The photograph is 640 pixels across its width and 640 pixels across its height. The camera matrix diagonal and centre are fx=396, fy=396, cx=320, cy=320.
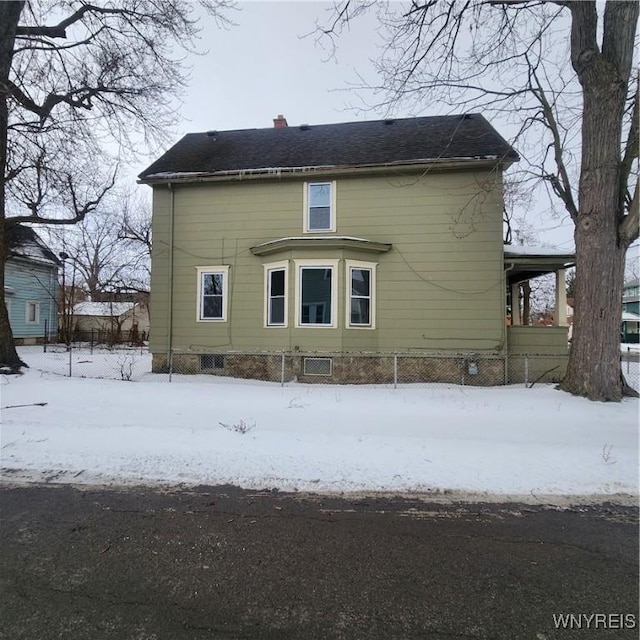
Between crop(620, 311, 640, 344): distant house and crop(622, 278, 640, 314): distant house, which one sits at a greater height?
crop(622, 278, 640, 314): distant house

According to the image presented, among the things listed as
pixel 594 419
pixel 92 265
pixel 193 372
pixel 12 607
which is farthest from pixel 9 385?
pixel 92 265

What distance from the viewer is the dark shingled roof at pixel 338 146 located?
36.8 feet

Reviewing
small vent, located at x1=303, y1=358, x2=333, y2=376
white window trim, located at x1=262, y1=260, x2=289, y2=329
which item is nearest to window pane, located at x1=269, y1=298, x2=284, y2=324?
white window trim, located at x1=262, y1=260, x2=289, y2=329

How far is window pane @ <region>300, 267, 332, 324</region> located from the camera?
35.7 feet

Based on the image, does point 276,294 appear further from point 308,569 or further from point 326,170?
point 308,569

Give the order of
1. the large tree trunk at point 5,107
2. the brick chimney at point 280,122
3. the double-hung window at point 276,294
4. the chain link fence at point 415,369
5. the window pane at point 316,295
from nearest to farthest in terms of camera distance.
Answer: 1. the large tree trunk at point 5,107
2. the chain link fence at point 415,369
3. the window pane at point 316,295
4. the double-hung window at point 276,294
5. the brick chimney at point 280,122

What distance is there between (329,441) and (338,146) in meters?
10.1

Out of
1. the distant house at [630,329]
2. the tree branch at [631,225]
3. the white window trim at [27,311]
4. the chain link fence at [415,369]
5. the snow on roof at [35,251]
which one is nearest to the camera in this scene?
the tree branch at [631,225]

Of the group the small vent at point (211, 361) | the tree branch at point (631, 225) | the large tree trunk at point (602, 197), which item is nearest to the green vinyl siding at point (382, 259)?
the small vent at point (211, 361)

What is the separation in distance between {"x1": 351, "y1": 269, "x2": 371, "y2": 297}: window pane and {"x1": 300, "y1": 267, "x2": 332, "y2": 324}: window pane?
68 centimetres

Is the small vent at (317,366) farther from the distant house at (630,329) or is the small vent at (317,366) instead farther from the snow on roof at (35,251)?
the distant house at (630,329)

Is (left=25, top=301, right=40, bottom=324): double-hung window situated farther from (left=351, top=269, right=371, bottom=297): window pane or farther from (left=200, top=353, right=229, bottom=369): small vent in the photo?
(left=351, top=269, right=371, bottom=297): window pane

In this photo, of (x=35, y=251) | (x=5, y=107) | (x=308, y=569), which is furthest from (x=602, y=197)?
(x=35, y=251)

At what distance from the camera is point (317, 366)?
10.9m
